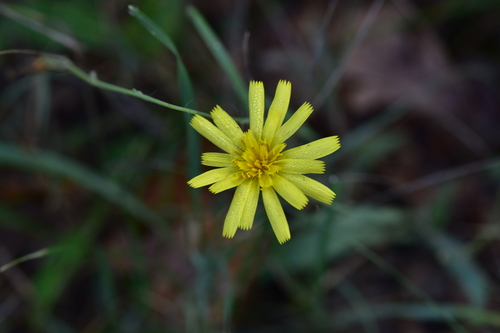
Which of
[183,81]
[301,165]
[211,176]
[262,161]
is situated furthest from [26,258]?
[301,165]

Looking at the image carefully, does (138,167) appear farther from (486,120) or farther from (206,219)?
(486,120)

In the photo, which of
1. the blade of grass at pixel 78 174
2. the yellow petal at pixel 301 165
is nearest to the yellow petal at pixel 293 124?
the yellow petal at pixel 301 165

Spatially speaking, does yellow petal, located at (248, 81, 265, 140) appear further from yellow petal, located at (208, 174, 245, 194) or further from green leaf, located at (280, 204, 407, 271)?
Answer: green leaf, located at (280, 204, 407, 271)

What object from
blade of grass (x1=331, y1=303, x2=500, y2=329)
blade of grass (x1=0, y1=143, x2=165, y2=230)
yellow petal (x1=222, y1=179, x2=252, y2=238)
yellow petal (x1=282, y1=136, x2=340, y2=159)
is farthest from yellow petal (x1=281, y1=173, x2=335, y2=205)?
blade of grass (x1=331, y1=303, x2=500, y2=329)

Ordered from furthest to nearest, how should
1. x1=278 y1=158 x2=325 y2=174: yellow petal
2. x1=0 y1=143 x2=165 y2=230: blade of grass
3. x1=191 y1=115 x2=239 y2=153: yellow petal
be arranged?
x1=0 y1=143 x2=165 y2=230: blade of grass
x1=191 y1=115 x2=239 y2=153: yellow petal
x1=278 y1=158 x2=325 y2=174: yellow petal

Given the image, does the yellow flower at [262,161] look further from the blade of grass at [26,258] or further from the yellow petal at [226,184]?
the blade of grass at [26,258]

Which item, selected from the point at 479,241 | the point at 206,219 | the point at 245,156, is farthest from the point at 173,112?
the point at 479,241

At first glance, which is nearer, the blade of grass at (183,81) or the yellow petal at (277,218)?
the yellow petal at (277,218)
